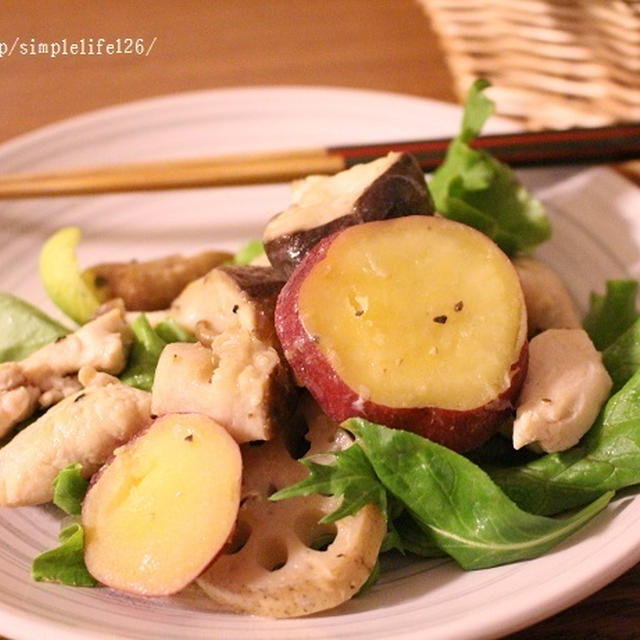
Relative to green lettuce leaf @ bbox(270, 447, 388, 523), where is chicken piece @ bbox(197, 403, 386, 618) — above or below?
below

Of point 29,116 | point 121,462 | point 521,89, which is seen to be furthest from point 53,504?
point 29,116

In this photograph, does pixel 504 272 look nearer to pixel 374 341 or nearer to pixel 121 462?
pixel 374 341

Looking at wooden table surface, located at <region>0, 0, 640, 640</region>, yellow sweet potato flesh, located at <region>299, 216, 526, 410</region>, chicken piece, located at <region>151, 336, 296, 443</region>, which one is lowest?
wooden table surface, located at <region>0, 0, 640, 640</region>

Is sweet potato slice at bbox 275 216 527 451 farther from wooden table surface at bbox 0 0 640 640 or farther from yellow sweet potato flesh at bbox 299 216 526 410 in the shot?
wooden table surface at bbox 0 0 640 640

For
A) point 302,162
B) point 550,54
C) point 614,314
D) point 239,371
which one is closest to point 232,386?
point 239,371

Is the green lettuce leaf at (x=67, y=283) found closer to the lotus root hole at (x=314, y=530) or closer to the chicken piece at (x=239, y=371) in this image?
the chicken piece at (x=239, y=371)

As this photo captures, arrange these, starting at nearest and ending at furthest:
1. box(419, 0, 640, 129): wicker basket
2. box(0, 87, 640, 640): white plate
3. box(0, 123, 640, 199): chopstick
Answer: box(0, 87, 640, 640): white plate, box(0, 123, 640, 199): chopstick, box(419, 0, 640, 129): wicker basket

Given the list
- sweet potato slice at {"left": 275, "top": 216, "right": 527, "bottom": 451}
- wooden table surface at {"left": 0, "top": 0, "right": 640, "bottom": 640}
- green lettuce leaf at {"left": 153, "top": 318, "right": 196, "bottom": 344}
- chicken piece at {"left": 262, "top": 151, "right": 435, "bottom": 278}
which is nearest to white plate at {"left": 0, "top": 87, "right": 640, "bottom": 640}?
sweet potato slice at {"left": 275, "top": 216, "right": 527, "bottom": 451}

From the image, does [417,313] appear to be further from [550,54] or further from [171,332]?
[550,54]
